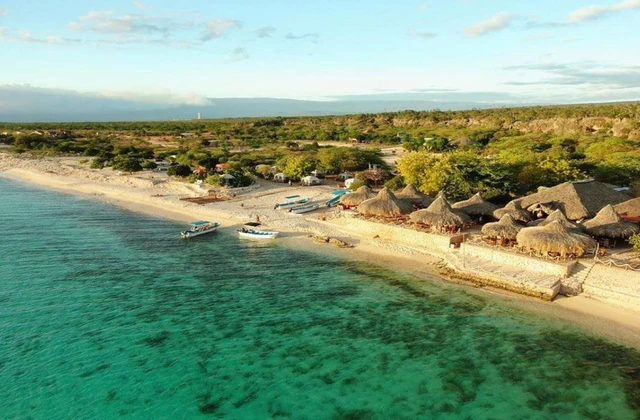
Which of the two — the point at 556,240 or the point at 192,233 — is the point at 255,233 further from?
the point at 556,240

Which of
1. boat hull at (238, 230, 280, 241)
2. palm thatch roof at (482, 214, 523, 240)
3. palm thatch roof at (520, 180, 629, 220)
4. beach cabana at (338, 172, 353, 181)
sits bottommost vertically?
boat hull at (238, 230, 280, 241)

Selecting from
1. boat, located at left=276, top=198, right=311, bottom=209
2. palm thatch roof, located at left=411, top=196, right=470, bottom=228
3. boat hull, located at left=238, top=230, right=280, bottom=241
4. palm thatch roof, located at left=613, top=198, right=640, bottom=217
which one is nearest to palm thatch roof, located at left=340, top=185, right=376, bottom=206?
boat, located at left=276, top=198, right=311, bottom=209

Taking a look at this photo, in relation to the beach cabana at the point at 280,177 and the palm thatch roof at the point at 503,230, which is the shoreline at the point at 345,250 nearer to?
the palm thatch roof at the point at 503,230

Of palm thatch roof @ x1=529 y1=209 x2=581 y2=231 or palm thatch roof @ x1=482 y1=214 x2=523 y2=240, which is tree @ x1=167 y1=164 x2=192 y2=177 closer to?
palm thatch roof @ x1=482 y1=214 x2=523 y2=240

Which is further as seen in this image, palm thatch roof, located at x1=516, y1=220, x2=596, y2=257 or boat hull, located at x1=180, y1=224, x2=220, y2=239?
boat hull, located at x1=180, y1=224, x2=220, y2=239

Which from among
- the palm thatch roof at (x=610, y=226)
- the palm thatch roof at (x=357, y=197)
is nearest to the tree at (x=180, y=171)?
the palm thatch roof at (x=357, y=197)

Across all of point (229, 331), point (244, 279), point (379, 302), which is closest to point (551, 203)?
point (379, 302)
